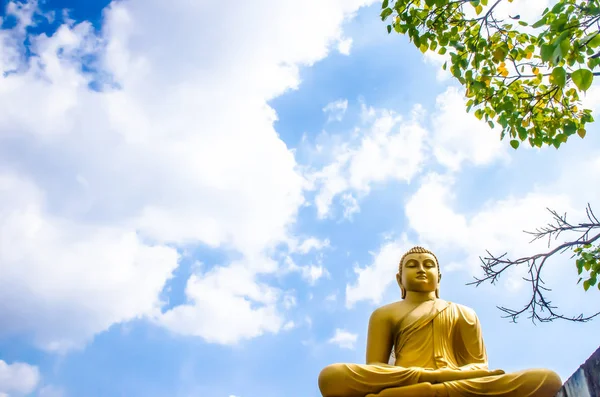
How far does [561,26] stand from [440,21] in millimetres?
2072

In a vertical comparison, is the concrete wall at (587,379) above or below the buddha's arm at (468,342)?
below

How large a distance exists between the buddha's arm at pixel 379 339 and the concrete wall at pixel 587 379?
330cm

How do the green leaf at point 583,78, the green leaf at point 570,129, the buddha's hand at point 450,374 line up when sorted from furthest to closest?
1. the green leaf at point 570,129
2. the buddha's hand at point 450,374
3. the green leaf at point 583,78

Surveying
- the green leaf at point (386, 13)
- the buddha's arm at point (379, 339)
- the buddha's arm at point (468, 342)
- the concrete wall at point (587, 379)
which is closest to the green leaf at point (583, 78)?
the concrete wall at point (587, 379)

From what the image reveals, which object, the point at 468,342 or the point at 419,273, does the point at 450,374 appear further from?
the point at 419,273

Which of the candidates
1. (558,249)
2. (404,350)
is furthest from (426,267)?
(558,249)

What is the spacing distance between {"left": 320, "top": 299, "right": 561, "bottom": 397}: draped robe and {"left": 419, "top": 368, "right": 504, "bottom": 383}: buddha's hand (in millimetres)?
87

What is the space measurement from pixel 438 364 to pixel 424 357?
19 cm

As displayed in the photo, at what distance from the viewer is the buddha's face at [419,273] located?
6918 millimetres

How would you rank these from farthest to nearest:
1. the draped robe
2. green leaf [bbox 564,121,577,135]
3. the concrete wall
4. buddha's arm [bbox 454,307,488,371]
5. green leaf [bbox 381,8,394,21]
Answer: buddha's arm [bbox 454,307,488,371] → green leaf [bbox 564,121,577,135] → green leaf [bbox 381,8,394,21] → the draped robe → the concrete wall

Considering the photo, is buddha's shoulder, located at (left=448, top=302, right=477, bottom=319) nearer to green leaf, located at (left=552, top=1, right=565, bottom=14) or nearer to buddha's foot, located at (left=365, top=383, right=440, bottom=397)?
buddha's foot, located at (left=365, top=383, right=440, bottom=397)

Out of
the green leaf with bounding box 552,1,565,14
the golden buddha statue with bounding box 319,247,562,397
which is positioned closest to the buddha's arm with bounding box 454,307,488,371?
the golden buddha statue with bounding box 319,247,562,397

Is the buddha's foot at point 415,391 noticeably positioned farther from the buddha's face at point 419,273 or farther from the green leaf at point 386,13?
the green leaf at point 386,13

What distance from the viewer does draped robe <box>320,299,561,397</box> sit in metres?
4.86
